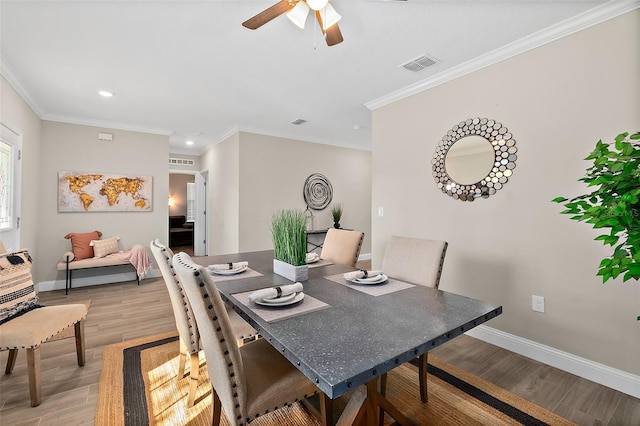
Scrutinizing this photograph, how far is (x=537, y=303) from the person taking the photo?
2.34 meters

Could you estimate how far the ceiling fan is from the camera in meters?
1.64

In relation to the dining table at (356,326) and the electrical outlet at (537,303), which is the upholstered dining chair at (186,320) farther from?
the electrical outlet at (537,303)

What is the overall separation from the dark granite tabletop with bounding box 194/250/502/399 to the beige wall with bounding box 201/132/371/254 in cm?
342

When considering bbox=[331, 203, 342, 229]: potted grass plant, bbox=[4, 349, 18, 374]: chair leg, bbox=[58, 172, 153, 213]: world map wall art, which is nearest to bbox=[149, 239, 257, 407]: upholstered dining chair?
bbox=[4, 349, 18, 374]: chair leg

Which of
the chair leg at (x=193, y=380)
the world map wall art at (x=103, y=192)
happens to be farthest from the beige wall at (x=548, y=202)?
the world map wall art at (x=103, y=192)

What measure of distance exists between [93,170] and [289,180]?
10.2 ft

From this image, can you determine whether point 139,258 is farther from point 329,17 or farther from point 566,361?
point 566,361

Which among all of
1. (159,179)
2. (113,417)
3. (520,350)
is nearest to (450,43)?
(520,350)

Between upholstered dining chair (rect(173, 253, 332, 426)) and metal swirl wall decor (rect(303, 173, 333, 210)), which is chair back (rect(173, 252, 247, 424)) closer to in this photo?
upholstered dining chair (rect(173, 253, 332, 426))

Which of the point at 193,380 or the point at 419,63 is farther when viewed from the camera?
the point at 419,63

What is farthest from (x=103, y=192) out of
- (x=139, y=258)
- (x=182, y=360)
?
(x=182, y=360)

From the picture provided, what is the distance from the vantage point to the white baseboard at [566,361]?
6.30ft

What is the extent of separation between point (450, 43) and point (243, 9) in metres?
1.66

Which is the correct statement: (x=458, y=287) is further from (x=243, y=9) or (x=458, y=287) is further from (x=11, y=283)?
(x=11, y=283)
